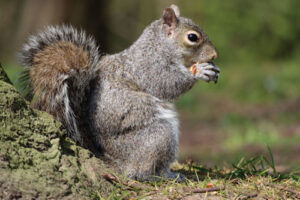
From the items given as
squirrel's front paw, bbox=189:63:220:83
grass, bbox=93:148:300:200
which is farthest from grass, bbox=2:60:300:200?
squirrel's front paw, bbox=189:63:220:83

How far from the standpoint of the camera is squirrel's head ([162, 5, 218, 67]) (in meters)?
2.82

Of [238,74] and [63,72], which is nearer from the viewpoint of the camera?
[63,72]

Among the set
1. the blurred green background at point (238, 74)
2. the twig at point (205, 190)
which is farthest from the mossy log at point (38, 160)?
the blurred green background at point (238, 74)

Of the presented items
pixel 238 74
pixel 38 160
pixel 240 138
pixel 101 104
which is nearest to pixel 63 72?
pixel 101 104

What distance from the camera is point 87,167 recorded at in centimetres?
204

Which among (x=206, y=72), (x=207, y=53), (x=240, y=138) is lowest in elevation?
(x=240, y=138)

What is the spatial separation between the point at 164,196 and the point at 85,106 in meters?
0.68

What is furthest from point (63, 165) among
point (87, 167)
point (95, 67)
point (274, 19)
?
point (274, 19)

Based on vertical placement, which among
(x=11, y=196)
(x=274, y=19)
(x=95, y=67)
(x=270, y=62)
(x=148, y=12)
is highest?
(x=148, y=12)

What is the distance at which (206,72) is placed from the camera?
2.73m

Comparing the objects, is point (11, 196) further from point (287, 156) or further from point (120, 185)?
point (287, 156)

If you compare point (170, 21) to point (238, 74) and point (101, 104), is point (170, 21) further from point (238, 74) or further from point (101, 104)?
point (238, 74)

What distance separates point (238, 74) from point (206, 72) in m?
5.20

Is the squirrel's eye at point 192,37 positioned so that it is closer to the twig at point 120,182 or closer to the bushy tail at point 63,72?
the bushy tail at point 63,72
